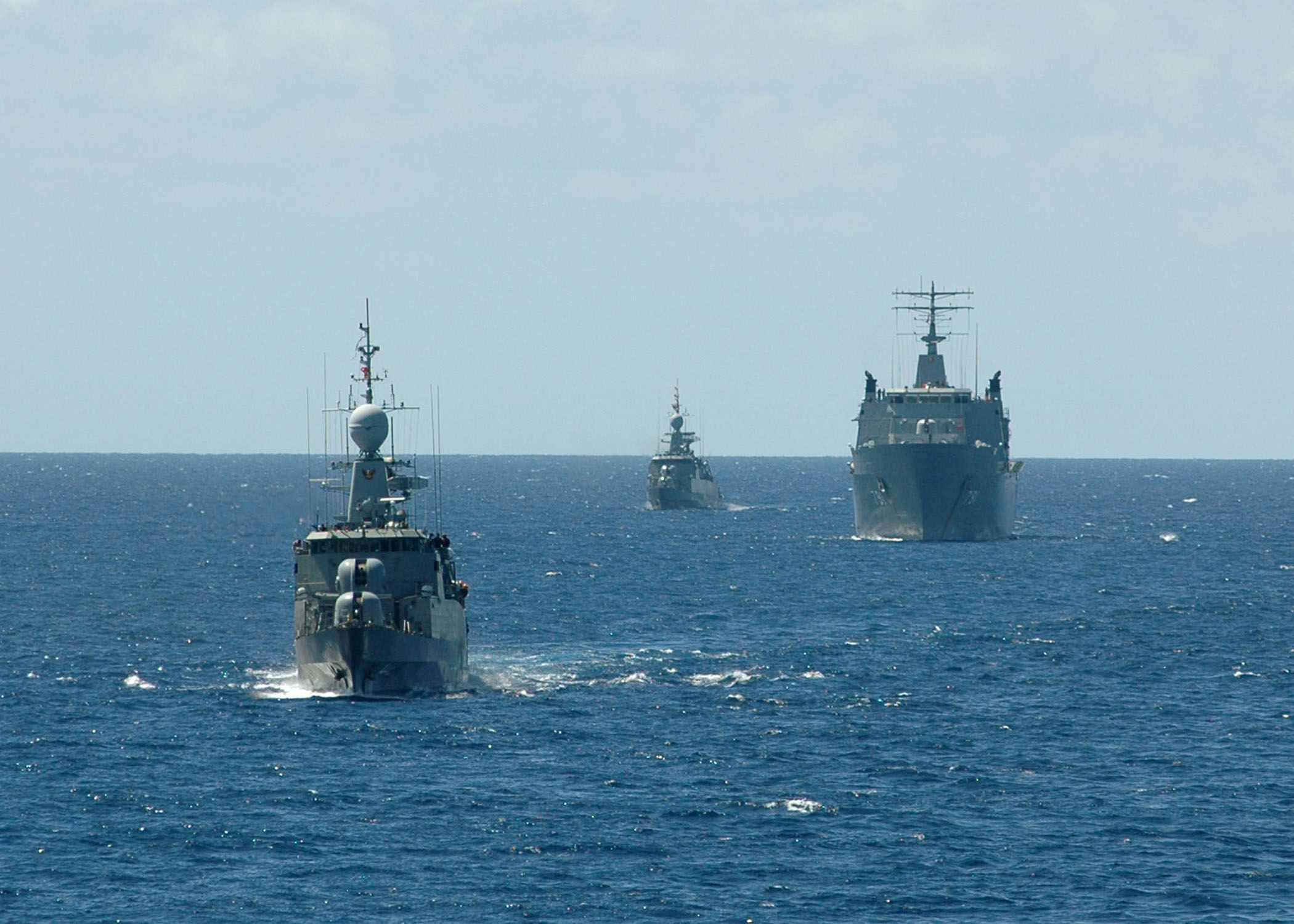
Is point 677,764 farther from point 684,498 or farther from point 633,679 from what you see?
point 684,498

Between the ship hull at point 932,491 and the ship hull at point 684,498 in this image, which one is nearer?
the ship hull at point 932,491

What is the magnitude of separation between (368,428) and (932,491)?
68.1 m

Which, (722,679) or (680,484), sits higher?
(680,484)

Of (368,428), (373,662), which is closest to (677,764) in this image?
(373,662)

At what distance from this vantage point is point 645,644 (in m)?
76.6

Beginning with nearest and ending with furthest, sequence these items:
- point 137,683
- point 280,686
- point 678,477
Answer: point 280,686 → point 137,683 → point 678,477

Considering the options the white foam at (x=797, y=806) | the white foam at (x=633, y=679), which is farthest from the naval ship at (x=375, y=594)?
the white foam at (x=797, y=806)

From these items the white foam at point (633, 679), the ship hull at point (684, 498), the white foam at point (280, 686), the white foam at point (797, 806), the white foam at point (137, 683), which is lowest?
the white foam at point (797, 806)

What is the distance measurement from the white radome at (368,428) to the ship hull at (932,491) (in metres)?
64.0

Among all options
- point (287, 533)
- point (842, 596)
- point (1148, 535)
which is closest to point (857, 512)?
point (1148, 535)

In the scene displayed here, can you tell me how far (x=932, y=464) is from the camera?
413 feet

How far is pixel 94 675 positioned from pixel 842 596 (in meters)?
43.5

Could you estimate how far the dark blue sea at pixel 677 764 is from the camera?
3800cm

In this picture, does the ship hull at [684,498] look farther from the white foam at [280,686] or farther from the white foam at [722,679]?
the white foam at [280,686]
